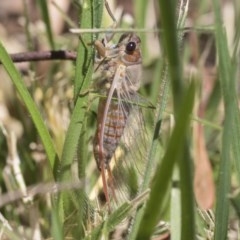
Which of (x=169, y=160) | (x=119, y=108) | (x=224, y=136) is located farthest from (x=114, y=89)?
(x=169, y=160)

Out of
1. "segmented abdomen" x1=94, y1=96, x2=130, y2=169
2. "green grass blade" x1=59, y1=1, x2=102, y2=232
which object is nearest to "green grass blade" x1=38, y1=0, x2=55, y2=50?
"segmented abdomen" x1=94, y1=96, x2=130, y2=169

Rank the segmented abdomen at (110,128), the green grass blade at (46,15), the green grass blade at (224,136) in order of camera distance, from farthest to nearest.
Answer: the green grass blade at (46,15) < the segmented abdomen at (110,128) < the green grass blade at (224,136)

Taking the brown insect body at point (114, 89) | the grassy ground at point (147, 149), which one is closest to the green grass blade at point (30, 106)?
the grassy ground at point (147, 149)

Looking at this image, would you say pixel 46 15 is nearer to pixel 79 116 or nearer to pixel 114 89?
pixel 114 89

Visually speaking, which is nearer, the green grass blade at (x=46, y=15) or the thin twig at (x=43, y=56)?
the thin twig at (x=43, y=56)

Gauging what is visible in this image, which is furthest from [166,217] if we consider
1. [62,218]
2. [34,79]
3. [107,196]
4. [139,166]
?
[34,79]

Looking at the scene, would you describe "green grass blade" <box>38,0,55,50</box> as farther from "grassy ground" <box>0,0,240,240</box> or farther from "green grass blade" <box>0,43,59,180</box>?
"green grass blade" <box>0,43,59,180</box>

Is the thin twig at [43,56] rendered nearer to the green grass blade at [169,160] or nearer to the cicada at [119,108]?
the cicada at [119,108]
